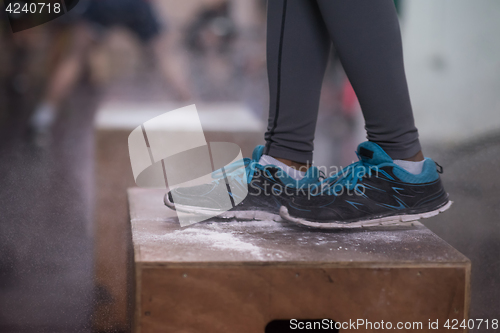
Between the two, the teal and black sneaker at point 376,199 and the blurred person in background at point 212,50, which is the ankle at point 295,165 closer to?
the teal and black sneaker at point 376,199

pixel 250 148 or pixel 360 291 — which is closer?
pixel 360 291

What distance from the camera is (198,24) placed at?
116cm

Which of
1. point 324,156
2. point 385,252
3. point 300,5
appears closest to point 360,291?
point 385,252

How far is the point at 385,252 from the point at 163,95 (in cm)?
71

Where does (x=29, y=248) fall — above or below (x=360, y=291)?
below

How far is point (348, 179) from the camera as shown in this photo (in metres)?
0.83

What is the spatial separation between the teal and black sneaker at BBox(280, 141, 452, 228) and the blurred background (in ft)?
1.47

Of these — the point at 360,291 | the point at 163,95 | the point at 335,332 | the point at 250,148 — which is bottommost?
the point at 335,332

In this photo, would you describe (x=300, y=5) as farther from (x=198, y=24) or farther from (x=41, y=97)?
(x=41, y=97)

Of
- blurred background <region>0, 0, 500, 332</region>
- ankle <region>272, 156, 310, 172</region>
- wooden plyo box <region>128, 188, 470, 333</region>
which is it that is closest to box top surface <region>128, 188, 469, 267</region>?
wooden plyo box <region>128, 188, 470, 333</region>

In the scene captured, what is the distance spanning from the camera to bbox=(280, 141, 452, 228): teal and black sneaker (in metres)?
0.79

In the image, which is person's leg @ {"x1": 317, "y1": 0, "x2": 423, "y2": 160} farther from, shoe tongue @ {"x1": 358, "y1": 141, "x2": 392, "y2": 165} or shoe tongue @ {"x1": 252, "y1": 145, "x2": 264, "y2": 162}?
shoe tongue @ {"x1": 252, "y1": 145, "x2": 264, "y2": 162}

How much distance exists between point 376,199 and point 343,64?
23 cm

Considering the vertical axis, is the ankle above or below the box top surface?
above
